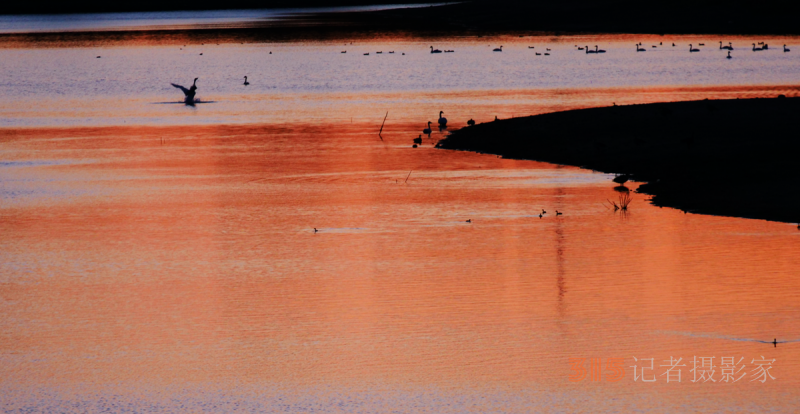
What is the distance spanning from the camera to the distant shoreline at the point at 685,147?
80.4 ft

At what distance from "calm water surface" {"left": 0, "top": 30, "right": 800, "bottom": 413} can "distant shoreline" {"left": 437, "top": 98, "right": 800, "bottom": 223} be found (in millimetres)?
937

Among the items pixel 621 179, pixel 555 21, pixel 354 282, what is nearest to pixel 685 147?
pixel 621 179

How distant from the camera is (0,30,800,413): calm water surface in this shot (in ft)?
45.5

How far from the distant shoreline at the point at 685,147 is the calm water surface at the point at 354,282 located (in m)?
0.94

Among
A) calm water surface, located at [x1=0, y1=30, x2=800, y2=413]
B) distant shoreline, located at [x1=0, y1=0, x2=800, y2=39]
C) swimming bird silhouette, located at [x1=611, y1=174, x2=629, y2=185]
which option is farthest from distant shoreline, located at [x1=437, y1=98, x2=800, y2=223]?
distant shoreline, located at [x1=0, y1=0, x2=800, y2=39]

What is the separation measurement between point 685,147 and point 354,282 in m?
13.8

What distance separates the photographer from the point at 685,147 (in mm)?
29531

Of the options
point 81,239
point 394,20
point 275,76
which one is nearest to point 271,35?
point 394,20

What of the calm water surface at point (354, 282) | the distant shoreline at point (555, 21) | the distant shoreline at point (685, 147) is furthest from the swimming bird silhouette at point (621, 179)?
the distant shoreline at point (555, 21)

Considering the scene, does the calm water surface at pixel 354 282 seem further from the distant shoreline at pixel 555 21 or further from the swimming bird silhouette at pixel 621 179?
the distant shoreline at pixel 555 21

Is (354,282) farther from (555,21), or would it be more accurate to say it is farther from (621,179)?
(555,21)

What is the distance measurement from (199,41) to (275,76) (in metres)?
50.2

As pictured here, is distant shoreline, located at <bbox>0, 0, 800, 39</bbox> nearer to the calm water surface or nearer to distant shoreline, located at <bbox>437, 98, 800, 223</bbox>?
distant shoreline, located at <bbox>437, 98, 800, 223</bbox>

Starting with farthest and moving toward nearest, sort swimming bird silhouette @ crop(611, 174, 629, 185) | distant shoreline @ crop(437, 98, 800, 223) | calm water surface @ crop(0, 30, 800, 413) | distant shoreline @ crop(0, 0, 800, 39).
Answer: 1. distant shoreline @ crop(0, 0, 800, 39)
2. swimming bird silhouette @ crop(611, 174, 629, 185)
3. distant shoreline @ crop(437, 98, 800, 223)
4. calm water surface @ crop(0, 30, 800, 413)
